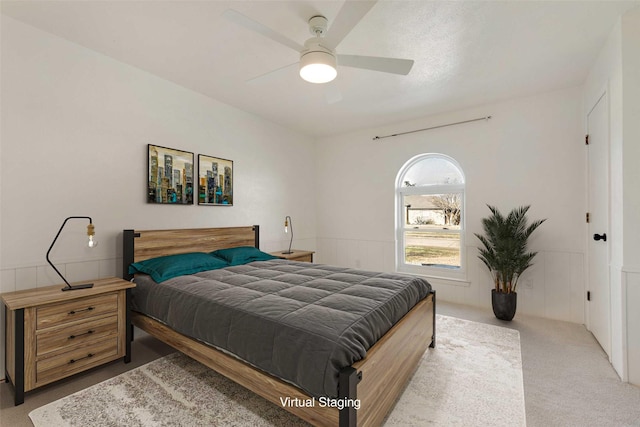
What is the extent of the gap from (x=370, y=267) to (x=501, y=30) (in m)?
3.50

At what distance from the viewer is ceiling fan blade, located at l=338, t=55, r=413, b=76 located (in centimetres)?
201

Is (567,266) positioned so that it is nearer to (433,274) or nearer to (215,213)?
(433,274)

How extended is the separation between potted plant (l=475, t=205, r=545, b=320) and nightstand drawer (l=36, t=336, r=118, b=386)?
3.85 meters

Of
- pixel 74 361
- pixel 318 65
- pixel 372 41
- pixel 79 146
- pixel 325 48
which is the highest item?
pixel 372 41

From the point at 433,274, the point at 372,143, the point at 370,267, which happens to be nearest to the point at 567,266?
the point at 433,274

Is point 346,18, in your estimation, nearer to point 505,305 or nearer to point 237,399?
point 237,399

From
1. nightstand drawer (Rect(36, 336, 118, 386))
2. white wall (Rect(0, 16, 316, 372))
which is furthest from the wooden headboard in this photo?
nightstand drawer (Rect(36, 336, 118, 386))

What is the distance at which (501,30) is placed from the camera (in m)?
2.25

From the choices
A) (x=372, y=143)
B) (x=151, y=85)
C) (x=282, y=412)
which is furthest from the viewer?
(x=372, y=143)

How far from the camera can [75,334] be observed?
208 cm

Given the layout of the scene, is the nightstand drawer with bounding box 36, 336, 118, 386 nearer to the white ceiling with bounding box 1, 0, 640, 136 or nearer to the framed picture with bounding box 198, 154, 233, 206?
the framed picture with bounding box 198, 154, 233, 206

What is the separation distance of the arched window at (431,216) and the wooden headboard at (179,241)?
2335mm

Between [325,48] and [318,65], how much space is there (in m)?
0.13

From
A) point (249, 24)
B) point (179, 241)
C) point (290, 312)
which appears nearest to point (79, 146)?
point (179, 241)
